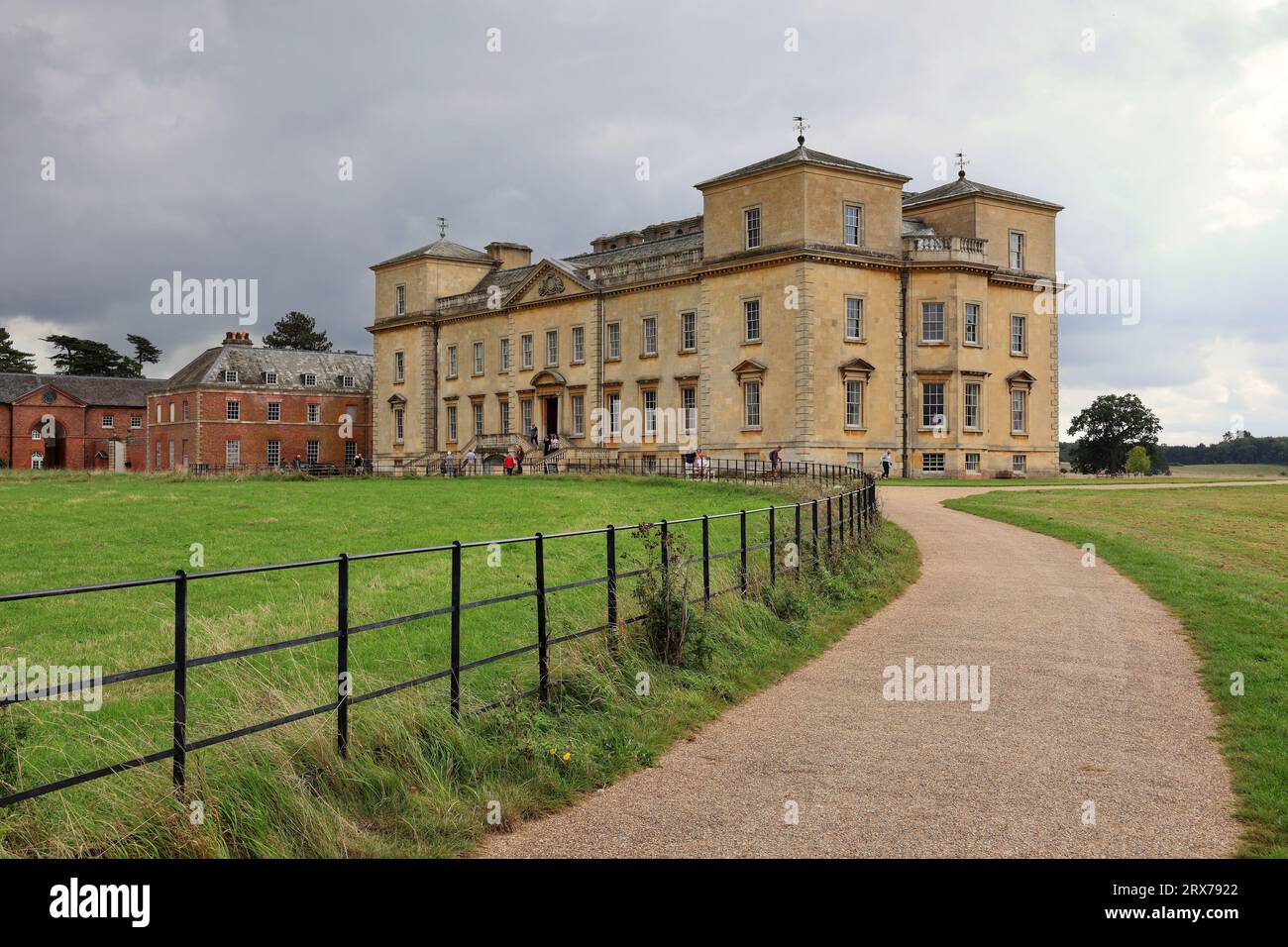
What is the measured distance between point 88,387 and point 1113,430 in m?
90.3

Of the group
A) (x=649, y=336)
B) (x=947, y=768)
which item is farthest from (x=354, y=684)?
(x=649, y=336)

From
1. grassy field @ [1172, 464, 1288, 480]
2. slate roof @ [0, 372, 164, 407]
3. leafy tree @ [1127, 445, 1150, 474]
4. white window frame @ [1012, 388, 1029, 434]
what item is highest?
slate roof @ [0, 372, 164, 407]

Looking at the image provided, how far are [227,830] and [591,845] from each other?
6.63 feet

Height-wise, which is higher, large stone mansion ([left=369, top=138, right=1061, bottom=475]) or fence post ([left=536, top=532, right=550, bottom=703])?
large stone mansion ([left=369, top=138, right=1061, bottom=475])

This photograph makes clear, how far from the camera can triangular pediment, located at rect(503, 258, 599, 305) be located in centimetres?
6244

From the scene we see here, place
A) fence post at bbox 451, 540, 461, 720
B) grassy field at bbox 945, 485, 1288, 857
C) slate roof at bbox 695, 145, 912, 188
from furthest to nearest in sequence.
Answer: slate roof at bbox 695, 145, 912, 188, grassy field at bbox 945, 485, 1288, 857, fence post at bbox 451, 540, 461, 720

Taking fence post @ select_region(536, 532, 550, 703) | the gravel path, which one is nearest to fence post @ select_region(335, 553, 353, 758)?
the gravel path

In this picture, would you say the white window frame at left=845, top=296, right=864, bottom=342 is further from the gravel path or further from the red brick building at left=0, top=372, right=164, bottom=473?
the red brick building at left=0, top=372, right=164, bottom=473

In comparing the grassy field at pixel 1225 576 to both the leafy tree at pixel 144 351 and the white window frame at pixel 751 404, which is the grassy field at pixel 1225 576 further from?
the leafy tree at pixel 144 351

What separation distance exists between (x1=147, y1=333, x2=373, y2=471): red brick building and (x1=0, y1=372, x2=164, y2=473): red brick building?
19.4ft

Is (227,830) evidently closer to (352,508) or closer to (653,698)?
(653,698)

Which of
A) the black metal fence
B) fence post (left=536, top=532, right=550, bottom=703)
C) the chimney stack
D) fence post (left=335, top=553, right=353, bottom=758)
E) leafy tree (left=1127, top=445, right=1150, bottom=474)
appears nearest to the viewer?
the black metal fence
